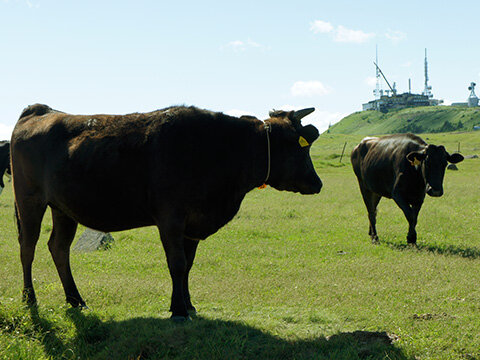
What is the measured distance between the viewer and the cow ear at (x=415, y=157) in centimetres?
1203

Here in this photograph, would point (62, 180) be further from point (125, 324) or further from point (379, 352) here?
point (379, 352)

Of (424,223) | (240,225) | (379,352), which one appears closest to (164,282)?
(379,352)

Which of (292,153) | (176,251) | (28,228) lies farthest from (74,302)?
(292,153)

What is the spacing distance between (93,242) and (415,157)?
8322mm

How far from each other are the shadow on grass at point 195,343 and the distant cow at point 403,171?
22.5 feet

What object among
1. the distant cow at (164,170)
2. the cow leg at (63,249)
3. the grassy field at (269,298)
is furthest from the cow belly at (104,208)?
the grassy field at (269,298)

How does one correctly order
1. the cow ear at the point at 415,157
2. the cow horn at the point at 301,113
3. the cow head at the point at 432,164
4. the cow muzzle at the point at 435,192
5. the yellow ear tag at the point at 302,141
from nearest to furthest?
the yellow ear tag at the point at 302,141
the cow horn at the point at 301,113
the cow muzzle at the point at 435,192
the cow head at the point at 432,164
the cow ear at the point at 415,157

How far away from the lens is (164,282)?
29.2 feet

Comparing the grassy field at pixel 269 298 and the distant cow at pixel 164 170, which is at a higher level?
the distant cow at pixel 164 170

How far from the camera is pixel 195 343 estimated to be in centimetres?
548

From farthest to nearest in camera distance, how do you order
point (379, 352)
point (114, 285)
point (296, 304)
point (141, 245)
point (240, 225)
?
1. point (240, 225)
2. point (141, 245)
3. point (114, 285)
4. point (296, 304)
5. point (379, 352)

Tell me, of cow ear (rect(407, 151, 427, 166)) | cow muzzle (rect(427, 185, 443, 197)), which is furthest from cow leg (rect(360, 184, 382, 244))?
cow ear (rect(407, 151, 427, 166))

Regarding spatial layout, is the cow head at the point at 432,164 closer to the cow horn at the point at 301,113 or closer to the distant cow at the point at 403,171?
the distant cow at the point at 403,171

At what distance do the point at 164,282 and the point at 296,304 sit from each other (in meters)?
2.61
